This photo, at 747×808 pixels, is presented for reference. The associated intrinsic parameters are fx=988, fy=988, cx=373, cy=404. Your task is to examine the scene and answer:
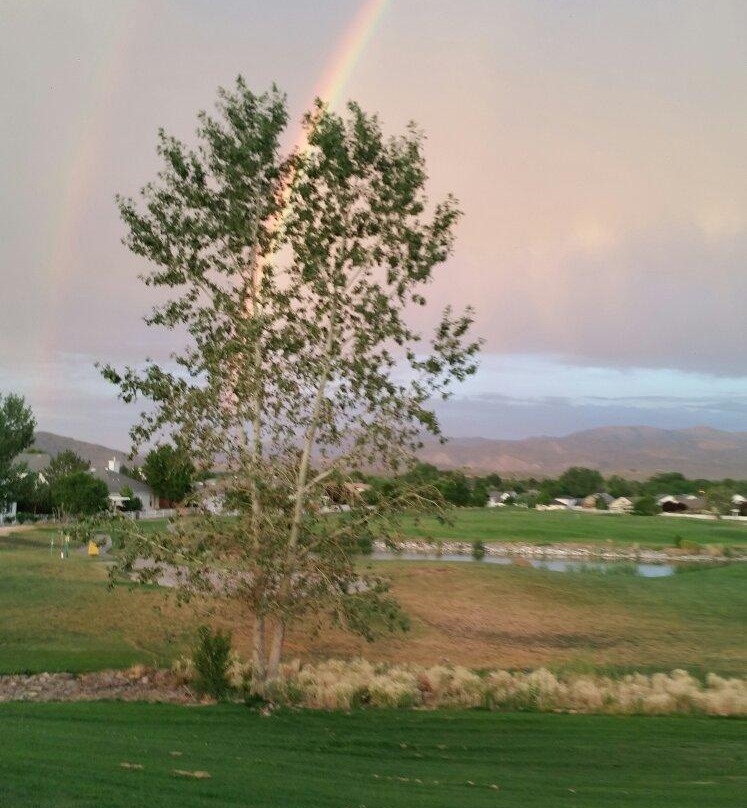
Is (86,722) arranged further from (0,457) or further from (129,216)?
(0,457)

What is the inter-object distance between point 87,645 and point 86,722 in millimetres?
11125

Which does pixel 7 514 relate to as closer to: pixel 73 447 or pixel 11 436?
pixel 11 436

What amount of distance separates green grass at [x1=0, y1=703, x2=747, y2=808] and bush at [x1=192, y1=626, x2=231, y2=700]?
1.95 meters

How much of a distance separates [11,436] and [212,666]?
5125 cm

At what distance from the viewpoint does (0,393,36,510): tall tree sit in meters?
64.0

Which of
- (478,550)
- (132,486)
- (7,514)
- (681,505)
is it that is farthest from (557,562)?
(681,505)

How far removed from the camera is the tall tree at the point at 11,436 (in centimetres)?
6397

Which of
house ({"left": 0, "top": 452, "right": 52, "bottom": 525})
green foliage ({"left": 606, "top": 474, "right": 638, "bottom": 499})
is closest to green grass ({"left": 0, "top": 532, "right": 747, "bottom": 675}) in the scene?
house ({"left": 0, "top": 452, "right": 52, "bottom": 525})

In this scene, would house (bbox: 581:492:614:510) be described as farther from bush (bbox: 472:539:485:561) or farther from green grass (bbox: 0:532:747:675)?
green grass (bbox: 0:532:747:675)

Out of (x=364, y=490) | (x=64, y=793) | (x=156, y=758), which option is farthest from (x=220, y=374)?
(x=64, y=793)

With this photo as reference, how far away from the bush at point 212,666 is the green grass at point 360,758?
6.40ft

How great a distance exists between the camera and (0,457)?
63.6 metres

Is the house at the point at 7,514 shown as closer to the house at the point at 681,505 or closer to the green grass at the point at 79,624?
the green grass at the point at 79,624

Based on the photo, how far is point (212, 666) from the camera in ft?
57.9
